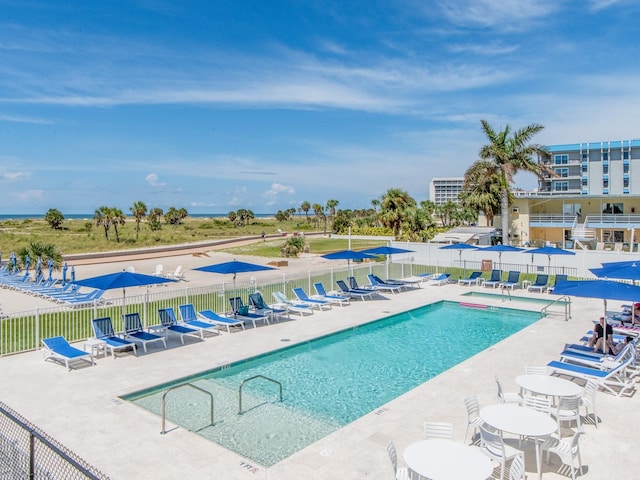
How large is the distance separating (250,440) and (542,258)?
78.0 feet

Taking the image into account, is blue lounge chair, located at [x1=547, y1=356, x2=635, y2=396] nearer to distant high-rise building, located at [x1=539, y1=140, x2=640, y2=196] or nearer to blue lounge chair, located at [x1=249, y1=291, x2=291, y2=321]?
blue lounge chair, located at [x1=249, y1=291, x2=291, y2=321]

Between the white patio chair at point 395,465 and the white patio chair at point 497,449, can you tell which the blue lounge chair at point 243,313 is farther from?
the white patio chair at point 395,465

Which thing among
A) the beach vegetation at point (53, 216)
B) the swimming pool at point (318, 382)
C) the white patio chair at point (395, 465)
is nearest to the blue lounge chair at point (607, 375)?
the swimming pool at point (318, 382)

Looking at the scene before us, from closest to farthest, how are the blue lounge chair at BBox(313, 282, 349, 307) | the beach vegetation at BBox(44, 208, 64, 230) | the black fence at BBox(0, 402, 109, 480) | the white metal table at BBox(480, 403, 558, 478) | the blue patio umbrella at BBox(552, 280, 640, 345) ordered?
1. the black fence at BBox(0, 402, 109, 480)
2. the white metal table at BBox(480, 403, 558, 478)
3. the blue patio umbrella at BBox(552, 280, 640, 345)
4. the blue lounge chair at BBox(313, 282, 349, 307)
5. the beach vegetation at BBox(44, 208, 64, 230)

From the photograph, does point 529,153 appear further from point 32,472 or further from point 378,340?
point 32,472

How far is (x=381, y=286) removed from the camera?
22.2 metres

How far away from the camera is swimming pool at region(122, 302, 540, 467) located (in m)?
8.41

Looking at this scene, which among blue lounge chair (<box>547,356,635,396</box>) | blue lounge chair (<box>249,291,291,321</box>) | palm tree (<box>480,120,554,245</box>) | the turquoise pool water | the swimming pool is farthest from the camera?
palm tree (<box>480,120,554,245</box>)

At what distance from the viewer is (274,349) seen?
13117 millimetres

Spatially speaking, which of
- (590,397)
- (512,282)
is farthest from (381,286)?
(590,397)

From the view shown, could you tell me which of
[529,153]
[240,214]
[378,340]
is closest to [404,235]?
[529,153]

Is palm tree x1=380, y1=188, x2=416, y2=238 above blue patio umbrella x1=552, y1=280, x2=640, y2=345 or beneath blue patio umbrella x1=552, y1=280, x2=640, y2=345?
above

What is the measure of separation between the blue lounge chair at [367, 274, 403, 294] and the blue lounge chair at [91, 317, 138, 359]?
11.9 metres

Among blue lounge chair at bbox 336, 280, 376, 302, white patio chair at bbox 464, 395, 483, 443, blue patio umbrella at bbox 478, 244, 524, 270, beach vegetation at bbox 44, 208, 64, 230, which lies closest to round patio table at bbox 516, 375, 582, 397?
white patio chair at bbox 464, 395, 483, 443
